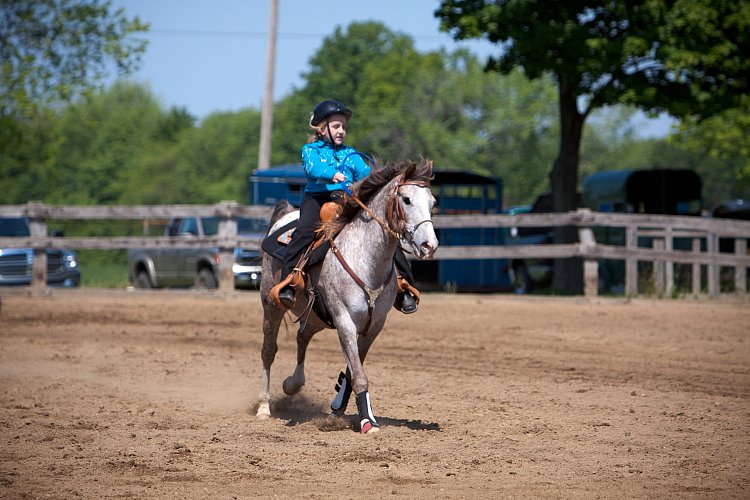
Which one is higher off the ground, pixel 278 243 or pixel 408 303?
pixel 278 243

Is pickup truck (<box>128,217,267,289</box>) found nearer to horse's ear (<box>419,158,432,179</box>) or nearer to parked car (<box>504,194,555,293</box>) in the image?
parked car (<box>504,194,555,293</box>)

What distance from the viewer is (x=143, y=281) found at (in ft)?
79.3

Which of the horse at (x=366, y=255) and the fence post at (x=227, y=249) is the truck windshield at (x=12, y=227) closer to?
the fence post at (x=227, y=249)

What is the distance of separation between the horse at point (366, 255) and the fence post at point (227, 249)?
1131 centimetres

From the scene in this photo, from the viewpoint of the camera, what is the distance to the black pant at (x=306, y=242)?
27.7 ft

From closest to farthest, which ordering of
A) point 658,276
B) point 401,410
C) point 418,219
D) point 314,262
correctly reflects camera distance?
point 418,219
point 314,262
point 401,410
point 658,276

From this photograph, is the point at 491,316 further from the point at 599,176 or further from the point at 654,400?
the point at 599,176

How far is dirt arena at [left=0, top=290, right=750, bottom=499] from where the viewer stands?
6.12 m

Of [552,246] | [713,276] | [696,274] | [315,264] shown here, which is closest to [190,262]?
[552,246]

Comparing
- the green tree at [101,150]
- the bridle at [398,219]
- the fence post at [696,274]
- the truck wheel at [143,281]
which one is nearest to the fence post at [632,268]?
the fence post at [696,274]

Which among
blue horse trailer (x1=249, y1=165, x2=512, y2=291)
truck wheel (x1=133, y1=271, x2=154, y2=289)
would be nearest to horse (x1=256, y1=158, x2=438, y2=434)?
blue horse trailer (x1=249, y1=165, x2=512, y2=291)

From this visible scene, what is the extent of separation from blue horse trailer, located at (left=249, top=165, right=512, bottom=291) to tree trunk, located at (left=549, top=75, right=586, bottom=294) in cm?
162

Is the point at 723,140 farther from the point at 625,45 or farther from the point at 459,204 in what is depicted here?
the point at 625,45

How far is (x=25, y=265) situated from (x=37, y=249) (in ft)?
12.3
